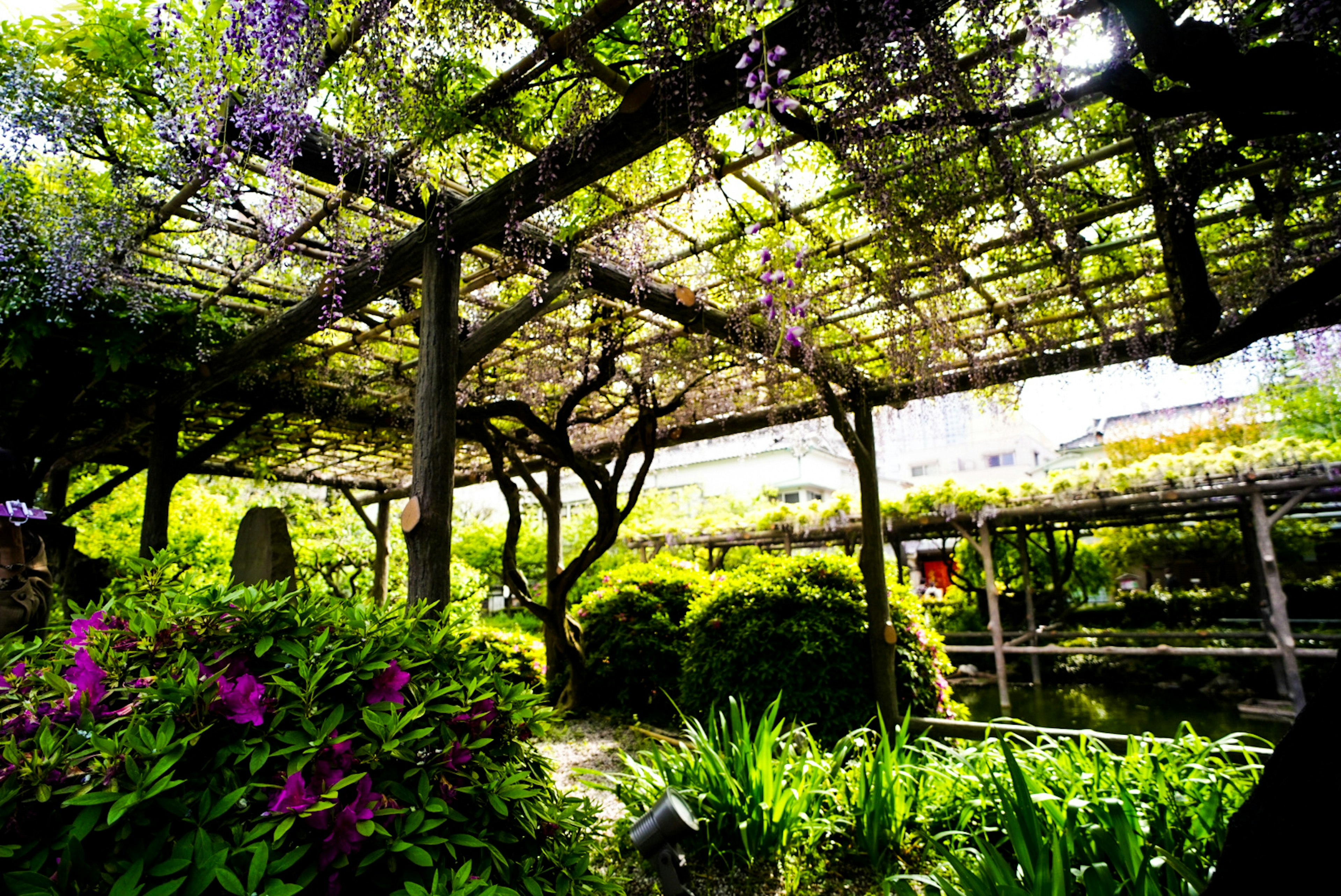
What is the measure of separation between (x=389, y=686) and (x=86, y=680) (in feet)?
1.73

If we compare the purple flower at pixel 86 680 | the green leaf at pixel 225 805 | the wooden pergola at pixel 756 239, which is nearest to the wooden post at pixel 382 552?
the wooden pergola at pixel 756 239

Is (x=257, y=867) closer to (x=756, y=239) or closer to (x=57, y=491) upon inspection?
(x=756, y=239)

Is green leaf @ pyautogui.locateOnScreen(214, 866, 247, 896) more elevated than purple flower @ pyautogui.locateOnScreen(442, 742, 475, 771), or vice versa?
purple flower @ pyautogui.locateOnScreen(442, 742, 475, 771)

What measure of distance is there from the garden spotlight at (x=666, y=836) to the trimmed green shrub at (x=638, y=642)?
4.29 metres

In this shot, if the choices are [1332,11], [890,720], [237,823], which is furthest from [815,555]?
[237,823]

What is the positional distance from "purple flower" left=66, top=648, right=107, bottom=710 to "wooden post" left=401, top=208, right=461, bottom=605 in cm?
155

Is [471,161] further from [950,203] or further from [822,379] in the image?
[822,379]

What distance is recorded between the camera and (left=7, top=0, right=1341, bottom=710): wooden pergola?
223 centimetres

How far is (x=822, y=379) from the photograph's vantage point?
492cm

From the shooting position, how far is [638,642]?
6418 mm

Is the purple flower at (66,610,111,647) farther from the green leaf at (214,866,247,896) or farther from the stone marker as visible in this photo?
the stone marker

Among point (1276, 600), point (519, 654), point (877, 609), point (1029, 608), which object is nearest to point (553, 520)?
point (519, 654)

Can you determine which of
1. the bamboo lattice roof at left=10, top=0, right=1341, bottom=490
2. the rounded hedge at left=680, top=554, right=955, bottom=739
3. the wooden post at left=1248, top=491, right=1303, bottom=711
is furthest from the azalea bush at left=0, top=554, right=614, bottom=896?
the wooden post at left=1248, top=491, right=1303, bottom=711

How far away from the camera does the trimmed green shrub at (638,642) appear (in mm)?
6379
